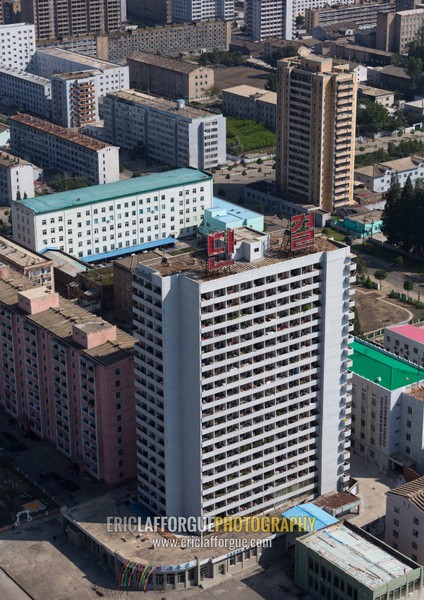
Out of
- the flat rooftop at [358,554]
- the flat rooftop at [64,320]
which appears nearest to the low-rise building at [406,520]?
the flat rooftop at [358,554]

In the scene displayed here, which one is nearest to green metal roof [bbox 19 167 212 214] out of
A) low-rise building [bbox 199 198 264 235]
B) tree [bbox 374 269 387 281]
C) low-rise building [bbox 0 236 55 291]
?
low-rise building [bbox 199 198 264 235]

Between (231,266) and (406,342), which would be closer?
(231,266)

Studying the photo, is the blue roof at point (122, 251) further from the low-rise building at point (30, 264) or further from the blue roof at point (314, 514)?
the blue roof at point (314, 514)

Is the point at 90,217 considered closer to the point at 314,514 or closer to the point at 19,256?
the point at 19,256

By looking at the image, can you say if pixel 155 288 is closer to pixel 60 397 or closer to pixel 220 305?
pixel 220 305

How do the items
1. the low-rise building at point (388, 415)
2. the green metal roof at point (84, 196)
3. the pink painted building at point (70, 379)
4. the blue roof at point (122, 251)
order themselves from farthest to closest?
the blue roof at point (122, 251), the green metal roof at point (84, 196), the low-rise building at point (388, 415), the pink painted building at point (70, 379)

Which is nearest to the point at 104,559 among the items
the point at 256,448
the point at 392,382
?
the point at 256,448

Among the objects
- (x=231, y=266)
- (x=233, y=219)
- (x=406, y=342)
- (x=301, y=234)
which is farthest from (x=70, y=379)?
(x=233, y=219)
